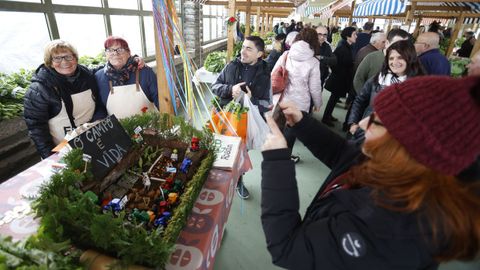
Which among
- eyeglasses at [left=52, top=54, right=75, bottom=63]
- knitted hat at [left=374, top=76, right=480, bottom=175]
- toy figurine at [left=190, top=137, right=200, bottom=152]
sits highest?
knitted hat at [left=374, top=76, right=480, bottom=175]

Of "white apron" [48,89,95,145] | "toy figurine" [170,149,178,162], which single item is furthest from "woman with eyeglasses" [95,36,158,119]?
"toy figurine" [170,149,178,162]

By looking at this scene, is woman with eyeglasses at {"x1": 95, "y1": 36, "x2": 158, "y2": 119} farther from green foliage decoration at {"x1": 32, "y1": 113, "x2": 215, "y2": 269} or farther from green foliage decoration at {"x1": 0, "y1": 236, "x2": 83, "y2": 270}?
green foliage decoration at {"x1": 0, "y1": 236, "x2": 83, "y2": 270}

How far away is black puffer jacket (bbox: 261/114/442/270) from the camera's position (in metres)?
0.65

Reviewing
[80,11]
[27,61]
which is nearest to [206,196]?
[27,61]

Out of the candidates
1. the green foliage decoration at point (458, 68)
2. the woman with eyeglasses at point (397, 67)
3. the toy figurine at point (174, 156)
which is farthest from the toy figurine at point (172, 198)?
the green foliage decoration at point (458, 68)

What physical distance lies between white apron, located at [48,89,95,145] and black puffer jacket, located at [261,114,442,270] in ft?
6.03

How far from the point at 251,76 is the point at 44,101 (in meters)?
1.73

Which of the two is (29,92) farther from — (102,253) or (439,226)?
(439,226)

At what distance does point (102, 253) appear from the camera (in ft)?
2.79

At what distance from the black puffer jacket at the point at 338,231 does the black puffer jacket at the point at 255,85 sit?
5.51ft

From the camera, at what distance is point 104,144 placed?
4.10ft

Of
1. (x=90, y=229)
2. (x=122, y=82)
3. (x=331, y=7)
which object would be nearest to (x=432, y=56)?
(x=122, y=82)

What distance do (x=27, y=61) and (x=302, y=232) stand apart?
12.6ft

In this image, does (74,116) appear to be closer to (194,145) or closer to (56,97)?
(56,97)
